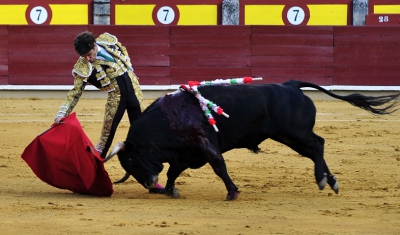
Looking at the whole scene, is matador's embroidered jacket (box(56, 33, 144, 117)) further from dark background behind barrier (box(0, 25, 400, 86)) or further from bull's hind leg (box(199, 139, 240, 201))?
dark background behind barrier (box(0, 25, 400, 86))

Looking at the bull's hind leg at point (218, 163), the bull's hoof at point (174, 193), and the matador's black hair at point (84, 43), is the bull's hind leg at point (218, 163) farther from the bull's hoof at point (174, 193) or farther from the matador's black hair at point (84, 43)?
the matador's black hair at point (84, 43)

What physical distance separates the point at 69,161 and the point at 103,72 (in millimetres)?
546

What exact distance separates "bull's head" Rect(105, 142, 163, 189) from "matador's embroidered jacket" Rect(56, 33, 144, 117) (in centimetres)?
38

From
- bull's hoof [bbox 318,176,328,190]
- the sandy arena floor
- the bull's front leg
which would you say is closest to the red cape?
the sandy arena floor

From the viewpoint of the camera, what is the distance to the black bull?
4.70 metres

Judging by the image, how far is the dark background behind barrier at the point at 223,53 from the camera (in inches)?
454

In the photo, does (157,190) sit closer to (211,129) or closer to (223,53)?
(211,129)

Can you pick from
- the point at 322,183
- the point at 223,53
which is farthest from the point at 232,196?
the point at 223,53

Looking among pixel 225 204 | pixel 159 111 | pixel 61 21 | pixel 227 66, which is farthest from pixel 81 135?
pixel 61 21

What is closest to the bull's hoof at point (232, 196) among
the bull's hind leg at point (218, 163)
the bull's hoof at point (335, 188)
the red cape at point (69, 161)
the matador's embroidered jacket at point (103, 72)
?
the bull's hind leg at point (218, 163)

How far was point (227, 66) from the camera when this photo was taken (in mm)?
11586

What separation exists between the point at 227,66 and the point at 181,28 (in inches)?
31.9

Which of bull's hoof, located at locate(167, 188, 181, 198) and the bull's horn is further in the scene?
bull's hoof, located at locate(167, 188, 181, 198)

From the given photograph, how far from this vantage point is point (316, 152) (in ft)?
15.9
